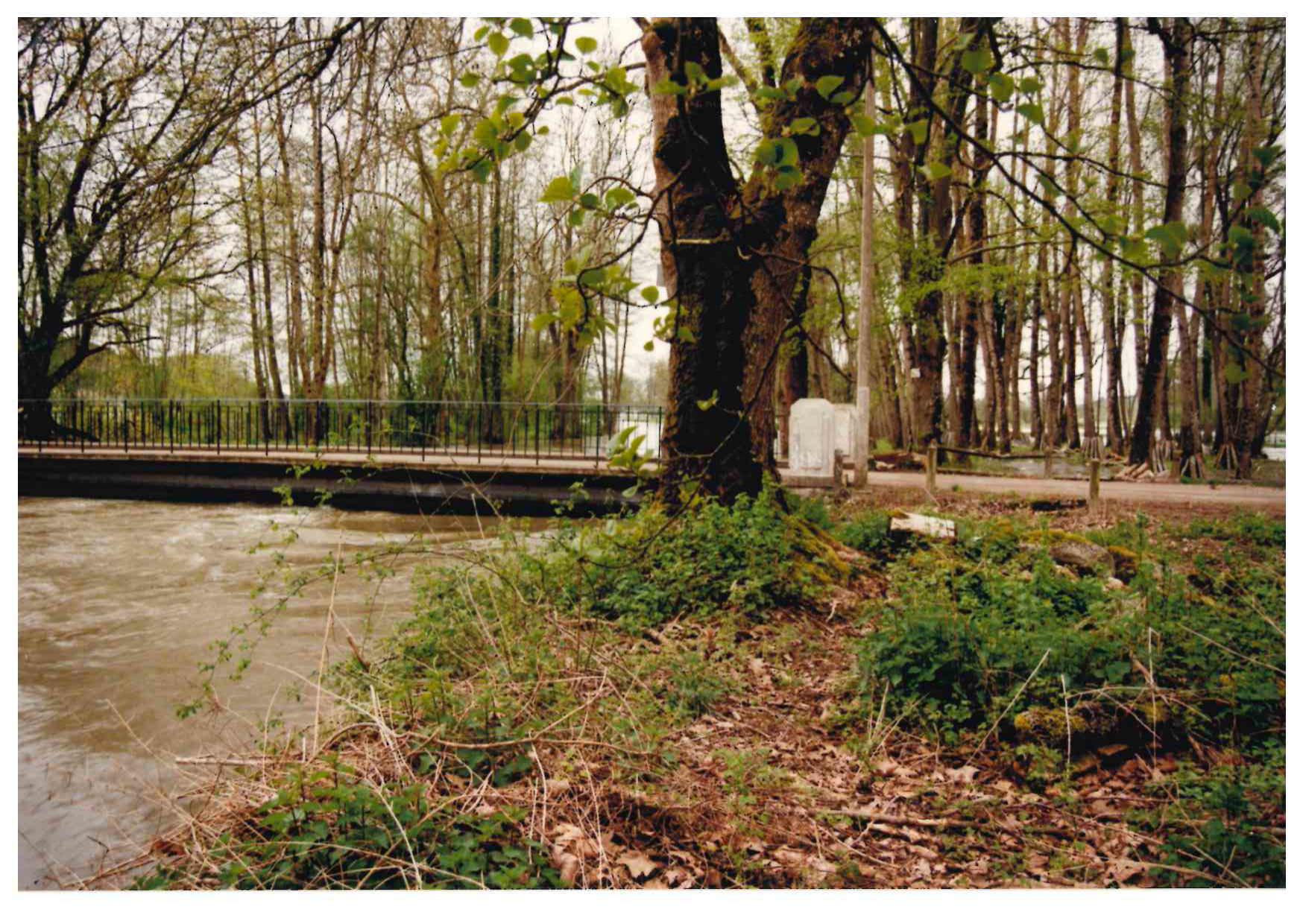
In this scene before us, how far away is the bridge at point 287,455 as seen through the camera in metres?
9.42

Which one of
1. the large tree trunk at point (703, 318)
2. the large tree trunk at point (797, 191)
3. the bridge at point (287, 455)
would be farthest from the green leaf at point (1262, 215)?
the bridge at point (287, 455)

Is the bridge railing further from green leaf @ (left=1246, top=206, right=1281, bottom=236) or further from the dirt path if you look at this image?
green leaf @ (left=1246, top=206, right=1281, bottom=236)

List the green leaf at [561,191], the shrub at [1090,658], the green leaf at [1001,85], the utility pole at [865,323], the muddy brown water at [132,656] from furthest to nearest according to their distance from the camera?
the utility pole at [865,323] → the muddy brown water at [132,656] → the shrub at [1090,658] → the green leaf at [561,191] → the green leaf at [1001,85]

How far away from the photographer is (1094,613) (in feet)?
11.9

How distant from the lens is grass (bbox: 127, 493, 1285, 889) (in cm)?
209

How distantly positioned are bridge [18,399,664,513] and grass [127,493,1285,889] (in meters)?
4.53

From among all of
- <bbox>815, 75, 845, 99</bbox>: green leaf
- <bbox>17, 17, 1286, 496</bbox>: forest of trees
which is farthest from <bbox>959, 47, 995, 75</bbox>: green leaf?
<bbox>815, 75, 845, 99</bbox>: green leaf

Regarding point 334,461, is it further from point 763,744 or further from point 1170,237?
point 1170,237

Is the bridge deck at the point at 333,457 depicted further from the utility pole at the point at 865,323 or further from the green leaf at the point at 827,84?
the green leaf at the point at 827,84

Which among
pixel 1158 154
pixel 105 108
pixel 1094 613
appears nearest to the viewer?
pixel 105 108

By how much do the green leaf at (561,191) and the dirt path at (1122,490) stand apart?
9387mm
